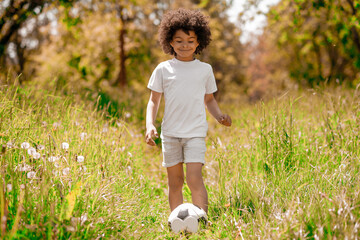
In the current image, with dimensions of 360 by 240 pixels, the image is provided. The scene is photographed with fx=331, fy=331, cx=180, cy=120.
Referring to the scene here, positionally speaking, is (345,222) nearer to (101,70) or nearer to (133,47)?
(133,47)

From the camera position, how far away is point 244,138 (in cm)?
452

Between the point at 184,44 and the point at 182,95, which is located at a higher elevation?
the point at 184,44

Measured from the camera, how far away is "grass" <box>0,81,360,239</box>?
204 cm

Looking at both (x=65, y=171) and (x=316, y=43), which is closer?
(x=65, y=171)

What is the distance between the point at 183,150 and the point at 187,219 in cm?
63

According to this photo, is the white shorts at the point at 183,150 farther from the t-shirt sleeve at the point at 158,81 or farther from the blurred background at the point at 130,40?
the blurred background at the point at 130,40

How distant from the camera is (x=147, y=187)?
362 centimetres

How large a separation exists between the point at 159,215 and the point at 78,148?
1.02 meters

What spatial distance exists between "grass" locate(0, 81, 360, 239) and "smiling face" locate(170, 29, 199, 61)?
88 centimetres

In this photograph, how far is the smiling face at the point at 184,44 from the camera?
2959mm

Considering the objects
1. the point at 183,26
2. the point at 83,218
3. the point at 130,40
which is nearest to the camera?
the point at 83,218

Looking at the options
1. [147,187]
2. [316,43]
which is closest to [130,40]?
[316,43]

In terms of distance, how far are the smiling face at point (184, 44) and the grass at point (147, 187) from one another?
88 cm

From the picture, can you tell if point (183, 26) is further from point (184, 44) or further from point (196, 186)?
point (196, 186)
